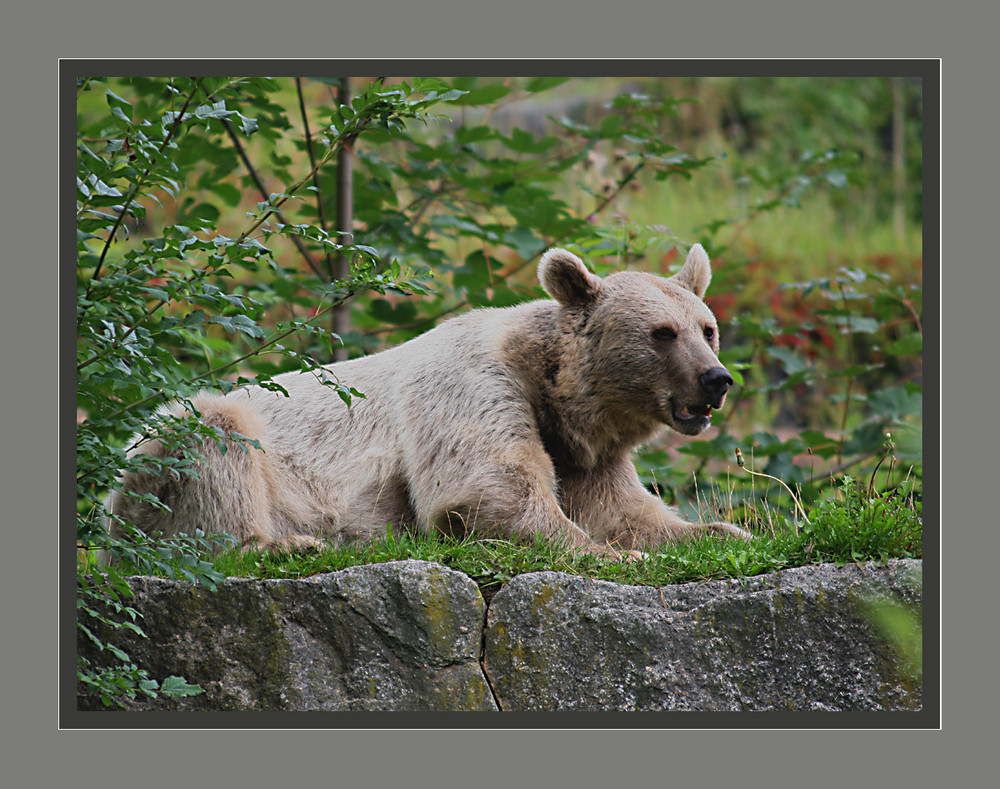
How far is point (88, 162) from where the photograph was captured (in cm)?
407

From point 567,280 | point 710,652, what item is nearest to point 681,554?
point 710,652

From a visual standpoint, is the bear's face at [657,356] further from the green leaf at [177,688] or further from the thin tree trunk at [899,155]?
the thin tree trunk at [899,155]

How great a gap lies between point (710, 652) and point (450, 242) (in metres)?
10.3

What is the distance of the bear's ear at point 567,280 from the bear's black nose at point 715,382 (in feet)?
2.66

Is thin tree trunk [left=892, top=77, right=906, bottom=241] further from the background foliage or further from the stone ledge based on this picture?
the stone ledge

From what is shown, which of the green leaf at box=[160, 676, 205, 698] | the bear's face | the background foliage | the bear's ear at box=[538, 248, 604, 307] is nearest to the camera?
the green leaf at box=[160, 676, 205, 698]

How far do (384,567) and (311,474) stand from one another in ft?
4.42

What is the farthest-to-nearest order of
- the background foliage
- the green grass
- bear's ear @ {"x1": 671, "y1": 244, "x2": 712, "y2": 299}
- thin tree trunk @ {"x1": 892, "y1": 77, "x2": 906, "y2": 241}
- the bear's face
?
thin tree trunk @ {"x1": 892, "y1": 77, "x2": 906, "y2": 241} < bear's ear @ {"x1": 671, "y1": 244, "x2": 712, "y2": 299} < the bear's face < the green grass < the background foliage

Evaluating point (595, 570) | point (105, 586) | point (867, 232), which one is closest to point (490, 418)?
point (595, 570)

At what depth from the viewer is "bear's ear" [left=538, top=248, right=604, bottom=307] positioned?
206 inches

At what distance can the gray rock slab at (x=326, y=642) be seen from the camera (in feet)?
13.4

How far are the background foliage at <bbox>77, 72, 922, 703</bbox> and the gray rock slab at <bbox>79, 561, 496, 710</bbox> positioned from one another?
159 mm

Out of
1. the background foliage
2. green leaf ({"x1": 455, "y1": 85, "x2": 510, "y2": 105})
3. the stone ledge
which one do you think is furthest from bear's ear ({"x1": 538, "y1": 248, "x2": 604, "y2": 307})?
the stone ledge

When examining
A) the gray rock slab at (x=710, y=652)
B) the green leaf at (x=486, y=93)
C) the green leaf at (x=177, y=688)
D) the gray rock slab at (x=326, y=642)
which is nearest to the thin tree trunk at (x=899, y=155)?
the green leaf at (x=486, y=93)
